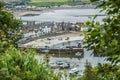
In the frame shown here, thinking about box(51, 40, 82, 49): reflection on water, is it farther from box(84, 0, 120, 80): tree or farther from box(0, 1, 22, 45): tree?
box(84, 0, 120, 80): tree

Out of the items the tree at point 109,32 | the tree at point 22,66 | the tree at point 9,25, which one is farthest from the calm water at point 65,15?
the tree at point 109,32

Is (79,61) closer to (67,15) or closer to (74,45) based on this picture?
(74,45)

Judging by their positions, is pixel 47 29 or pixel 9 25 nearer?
pixel 9 25

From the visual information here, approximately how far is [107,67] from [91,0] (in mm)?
733

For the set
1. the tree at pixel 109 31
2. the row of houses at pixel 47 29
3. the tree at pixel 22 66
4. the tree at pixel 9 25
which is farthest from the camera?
the row of houses at pixel 47 29

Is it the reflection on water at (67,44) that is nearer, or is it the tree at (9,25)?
the tree at (9,25)

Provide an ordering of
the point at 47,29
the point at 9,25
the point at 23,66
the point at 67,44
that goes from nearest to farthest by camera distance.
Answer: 1. the point at 23,66
2. the point at 9,25
3. the point at 67,44
4. the point at 47,29

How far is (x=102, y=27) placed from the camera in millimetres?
3203

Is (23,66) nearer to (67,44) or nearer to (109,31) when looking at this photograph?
(109,31)

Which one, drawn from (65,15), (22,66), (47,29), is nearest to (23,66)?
(22,66)

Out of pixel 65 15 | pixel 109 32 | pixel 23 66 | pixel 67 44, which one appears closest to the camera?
pixel 109 32

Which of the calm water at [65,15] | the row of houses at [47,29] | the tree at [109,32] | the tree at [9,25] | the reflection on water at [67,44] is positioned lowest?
the calm water at [65,15]

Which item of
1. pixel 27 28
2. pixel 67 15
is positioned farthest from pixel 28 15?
pixel 27 28

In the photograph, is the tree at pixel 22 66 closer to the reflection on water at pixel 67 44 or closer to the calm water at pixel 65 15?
the reflection on water at pixel 67 44
